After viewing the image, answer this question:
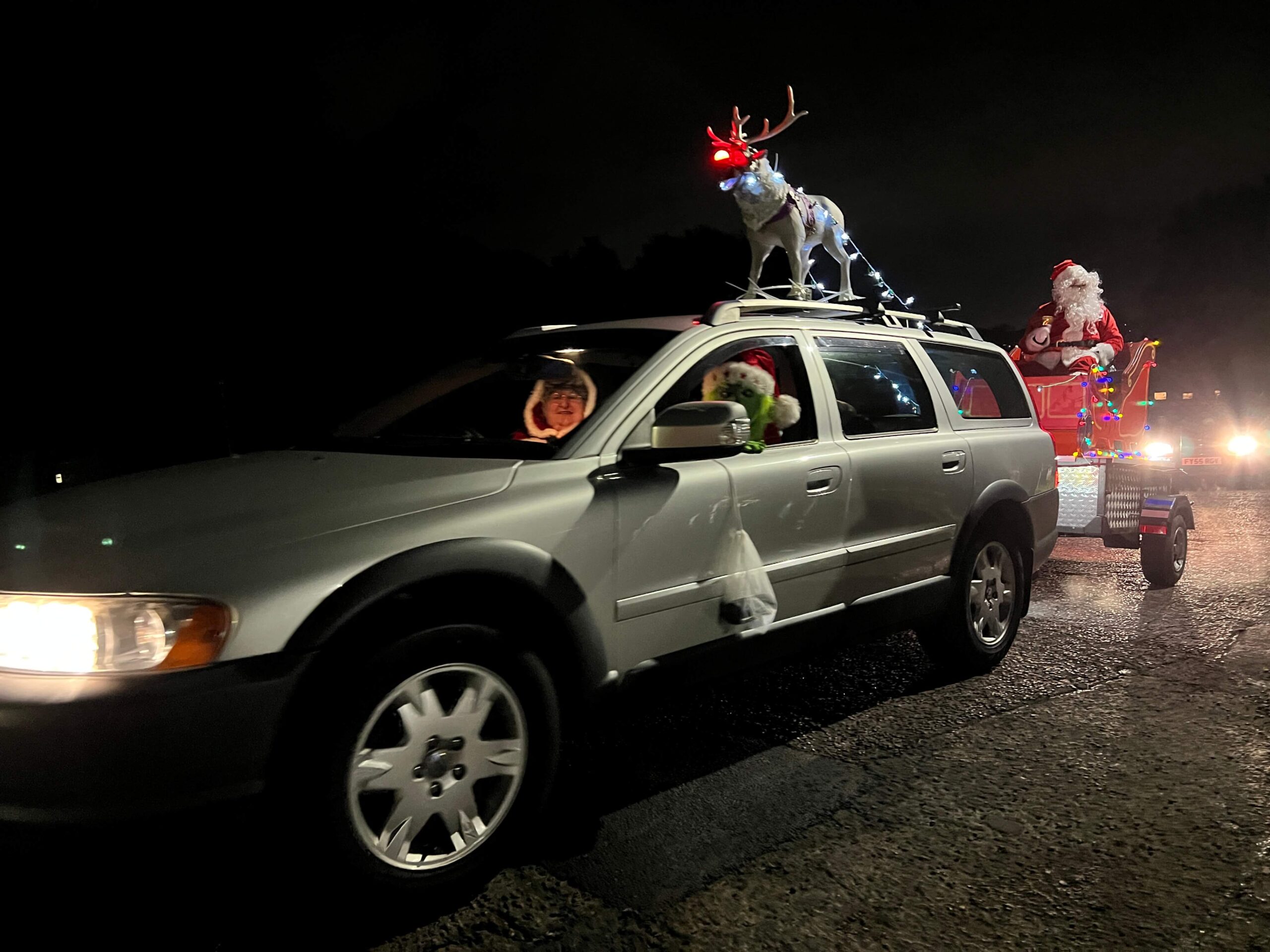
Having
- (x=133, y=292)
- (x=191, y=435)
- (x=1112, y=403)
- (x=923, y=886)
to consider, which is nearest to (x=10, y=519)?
(x=923, y=886)

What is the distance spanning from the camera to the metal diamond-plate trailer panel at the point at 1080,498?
22.2 feet

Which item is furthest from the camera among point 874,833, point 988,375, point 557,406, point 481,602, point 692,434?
point 988,375

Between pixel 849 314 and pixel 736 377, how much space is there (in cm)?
103

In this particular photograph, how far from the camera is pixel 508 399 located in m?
3.56

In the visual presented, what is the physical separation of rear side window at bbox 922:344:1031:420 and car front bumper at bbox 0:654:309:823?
369 centimetres

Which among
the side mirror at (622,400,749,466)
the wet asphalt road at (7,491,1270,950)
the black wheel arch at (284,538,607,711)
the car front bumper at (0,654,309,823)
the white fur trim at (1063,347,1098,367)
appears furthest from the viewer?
the white fur trim at (1063,347,1098,367)

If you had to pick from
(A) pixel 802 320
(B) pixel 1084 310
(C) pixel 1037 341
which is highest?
(B) pixel 1084 310

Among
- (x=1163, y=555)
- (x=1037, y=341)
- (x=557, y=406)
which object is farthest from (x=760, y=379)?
(x=1037, y=341)

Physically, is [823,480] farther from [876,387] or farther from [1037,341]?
[1037,341]

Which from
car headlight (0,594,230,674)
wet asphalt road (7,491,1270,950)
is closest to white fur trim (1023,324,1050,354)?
wet asphalt road (7,491,1270,950)

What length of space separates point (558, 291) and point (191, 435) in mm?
18841

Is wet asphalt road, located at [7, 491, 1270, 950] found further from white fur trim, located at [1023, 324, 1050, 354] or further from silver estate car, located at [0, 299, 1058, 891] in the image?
white fur trim, located at [1023, 324, 1050, 354]

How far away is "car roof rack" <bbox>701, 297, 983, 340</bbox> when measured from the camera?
11.7ft

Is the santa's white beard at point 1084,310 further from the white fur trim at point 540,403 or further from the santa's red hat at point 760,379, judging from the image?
the white fur trim at point 540,403
